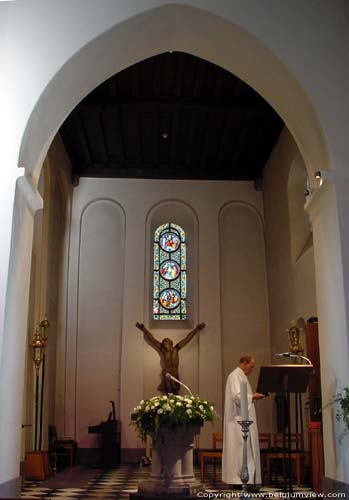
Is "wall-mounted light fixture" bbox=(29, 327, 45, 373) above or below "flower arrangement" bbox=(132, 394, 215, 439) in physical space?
above

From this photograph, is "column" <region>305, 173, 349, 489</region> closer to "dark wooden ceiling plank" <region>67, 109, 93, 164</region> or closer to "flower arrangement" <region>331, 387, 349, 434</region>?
"flower arrangement" <region>331, 387, 349, 434</region>

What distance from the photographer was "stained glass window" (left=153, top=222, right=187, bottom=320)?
50.2ft

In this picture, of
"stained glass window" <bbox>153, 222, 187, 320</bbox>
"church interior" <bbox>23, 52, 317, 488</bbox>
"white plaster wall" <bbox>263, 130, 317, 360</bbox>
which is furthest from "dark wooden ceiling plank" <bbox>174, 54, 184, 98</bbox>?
"stained glass window" <bbox>153, 222, 187, 320</bbox>

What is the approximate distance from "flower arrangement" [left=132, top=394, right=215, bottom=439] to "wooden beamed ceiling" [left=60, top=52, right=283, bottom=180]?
21.3ft

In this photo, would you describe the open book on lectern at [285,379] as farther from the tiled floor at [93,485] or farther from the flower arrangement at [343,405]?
the tiled floor at [93,485]

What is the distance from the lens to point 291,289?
1281 cm

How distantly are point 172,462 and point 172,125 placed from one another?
8.51 m

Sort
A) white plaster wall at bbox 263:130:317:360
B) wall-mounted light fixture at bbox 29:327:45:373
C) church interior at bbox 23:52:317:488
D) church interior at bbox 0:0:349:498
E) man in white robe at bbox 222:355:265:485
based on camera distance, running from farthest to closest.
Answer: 1. church interior at bbox 23:52:317:488
2. white plaster wall at bbox 263:130:317:360
3. church interior at bbox 0:0:349:498
4. wall-mounted light fixture at bbox 29:327:45:373
5. man in white robe at bbox 222:355:265:485

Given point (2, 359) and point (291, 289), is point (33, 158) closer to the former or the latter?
point (2, 359)


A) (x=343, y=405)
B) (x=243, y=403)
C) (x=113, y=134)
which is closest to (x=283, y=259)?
(x=113, y=134)

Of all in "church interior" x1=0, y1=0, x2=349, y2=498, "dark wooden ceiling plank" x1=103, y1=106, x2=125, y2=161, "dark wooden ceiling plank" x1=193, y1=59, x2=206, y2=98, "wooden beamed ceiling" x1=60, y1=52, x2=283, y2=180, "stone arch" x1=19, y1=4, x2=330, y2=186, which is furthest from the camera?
"dark wooden ceiling plank" x1=103, y1=106, x2=125, y2=161

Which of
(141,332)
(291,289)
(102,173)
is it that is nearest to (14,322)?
(291,289)

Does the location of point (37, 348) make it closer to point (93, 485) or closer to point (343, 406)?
point (93, 485)

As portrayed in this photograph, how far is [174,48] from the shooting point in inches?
289
